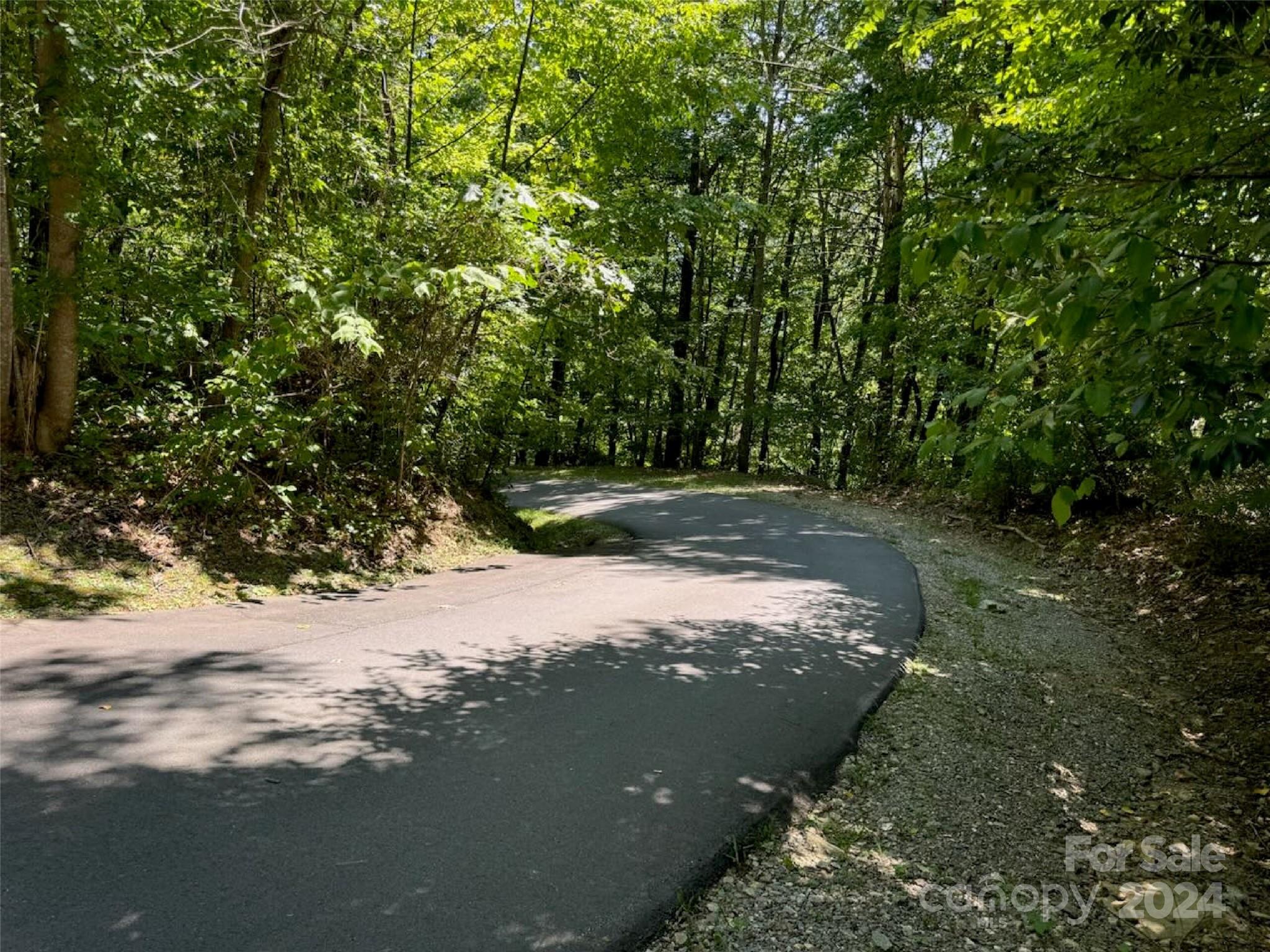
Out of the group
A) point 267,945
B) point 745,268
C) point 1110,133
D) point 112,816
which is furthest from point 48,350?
point 745,268

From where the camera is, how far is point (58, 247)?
6.16 metres

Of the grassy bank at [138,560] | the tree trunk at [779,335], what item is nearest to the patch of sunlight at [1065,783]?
the grassy bank at [138,560]

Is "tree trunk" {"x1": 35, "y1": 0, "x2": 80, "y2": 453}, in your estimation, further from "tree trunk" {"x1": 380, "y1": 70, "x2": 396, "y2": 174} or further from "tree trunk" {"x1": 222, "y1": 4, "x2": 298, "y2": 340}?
"tree trunk" {"x1": 380, "y1": 70, "x2": 396, "y2": 174}

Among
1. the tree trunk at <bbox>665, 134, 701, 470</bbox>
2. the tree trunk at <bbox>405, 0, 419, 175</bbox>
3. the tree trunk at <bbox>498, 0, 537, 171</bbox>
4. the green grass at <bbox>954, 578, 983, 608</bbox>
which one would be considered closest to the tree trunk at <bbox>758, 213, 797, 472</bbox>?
the tree trunk at <bbox>665, 134, 701, 470</bbox>

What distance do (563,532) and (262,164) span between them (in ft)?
25.6

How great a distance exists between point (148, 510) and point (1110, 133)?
7818mm

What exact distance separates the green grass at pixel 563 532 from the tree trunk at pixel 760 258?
7745 mm

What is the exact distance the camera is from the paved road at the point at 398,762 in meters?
2.45

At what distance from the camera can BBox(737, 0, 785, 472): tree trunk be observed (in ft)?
60.7

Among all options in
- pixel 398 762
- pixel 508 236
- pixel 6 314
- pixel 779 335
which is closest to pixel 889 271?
pixel 779 335

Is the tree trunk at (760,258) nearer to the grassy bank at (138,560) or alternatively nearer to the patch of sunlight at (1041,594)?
the patch of sunlight at (1041,594)

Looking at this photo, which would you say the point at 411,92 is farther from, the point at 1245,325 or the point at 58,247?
the point at 1245,325

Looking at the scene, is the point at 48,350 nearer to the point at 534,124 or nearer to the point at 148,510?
the point at 148,510

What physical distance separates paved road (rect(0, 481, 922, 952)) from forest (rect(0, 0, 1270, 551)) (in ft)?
6.36
